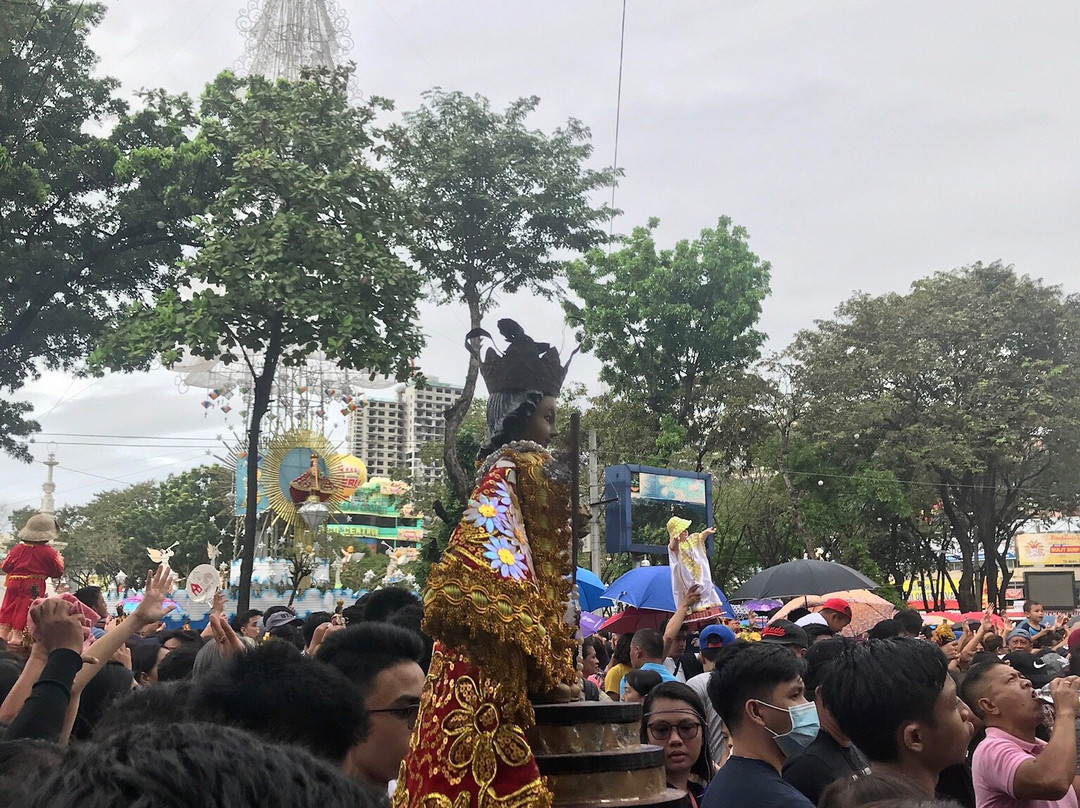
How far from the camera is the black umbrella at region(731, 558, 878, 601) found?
12555 mm

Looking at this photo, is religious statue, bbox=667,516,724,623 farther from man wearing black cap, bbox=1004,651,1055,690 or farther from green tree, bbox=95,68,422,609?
green tree, bbox=95,68,422,609

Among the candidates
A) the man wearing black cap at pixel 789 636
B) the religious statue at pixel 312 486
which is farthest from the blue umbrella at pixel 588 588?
the religious statue at pixel 312 486

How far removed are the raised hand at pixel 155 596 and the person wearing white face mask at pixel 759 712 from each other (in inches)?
70.6

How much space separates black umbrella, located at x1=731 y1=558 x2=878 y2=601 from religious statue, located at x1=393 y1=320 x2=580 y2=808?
938cm

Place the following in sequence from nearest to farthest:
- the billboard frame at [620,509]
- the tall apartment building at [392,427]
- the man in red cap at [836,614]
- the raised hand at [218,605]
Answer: the raised hand at [218,605] → the man in red cap at [836,614] → the billboard frame at [620,509] → the tall apartment building at [392,427]

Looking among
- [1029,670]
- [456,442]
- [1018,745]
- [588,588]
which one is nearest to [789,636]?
[1029,670]

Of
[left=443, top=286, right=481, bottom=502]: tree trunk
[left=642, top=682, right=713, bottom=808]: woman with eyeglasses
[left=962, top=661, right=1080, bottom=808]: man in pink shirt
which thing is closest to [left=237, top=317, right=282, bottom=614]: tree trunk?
[left=443, top=286, right=481, bottom=502]: tree trunk

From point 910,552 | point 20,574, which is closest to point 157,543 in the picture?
point 910,552

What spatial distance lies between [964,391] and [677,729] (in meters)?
26.2

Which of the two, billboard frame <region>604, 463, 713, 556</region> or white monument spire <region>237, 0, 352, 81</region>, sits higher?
white monument spire <region>237, 0, 352, 81</region>

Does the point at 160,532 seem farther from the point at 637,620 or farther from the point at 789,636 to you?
the point at 789,636

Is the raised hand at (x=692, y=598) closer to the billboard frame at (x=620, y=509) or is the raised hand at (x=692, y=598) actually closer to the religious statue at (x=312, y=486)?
the billboard frame at (x=620, y=509)

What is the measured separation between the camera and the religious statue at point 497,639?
304 centimetres

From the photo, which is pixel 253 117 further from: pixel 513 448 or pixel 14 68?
pixel 513 448
